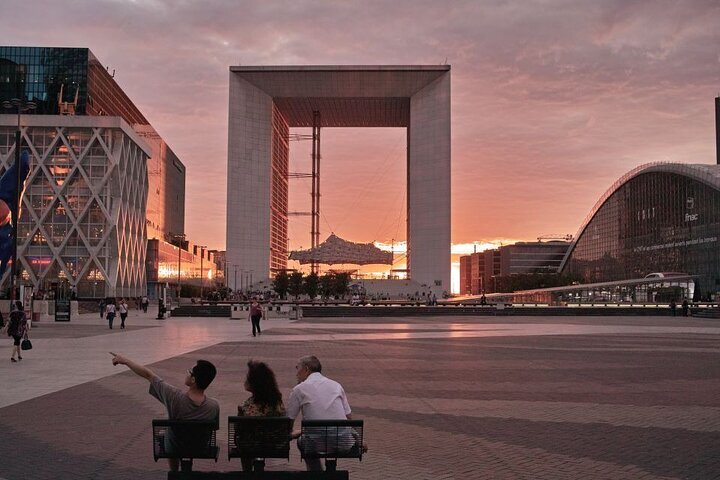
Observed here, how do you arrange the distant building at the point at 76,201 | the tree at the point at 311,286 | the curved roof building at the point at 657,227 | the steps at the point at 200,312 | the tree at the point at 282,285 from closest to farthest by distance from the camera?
the steps at the point at 200,312 → the distant building at the point at 76,201 → the curved roof building at the point at 657,227 → the tree at the point at 311,286 → the tree at the point at 282,285

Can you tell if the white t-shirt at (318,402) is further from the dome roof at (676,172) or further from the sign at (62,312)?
the dome roof at (676,172)

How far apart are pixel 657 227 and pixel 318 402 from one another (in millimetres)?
134560

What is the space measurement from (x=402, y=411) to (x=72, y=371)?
9.41m

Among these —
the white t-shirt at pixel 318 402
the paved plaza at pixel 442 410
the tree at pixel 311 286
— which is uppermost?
the tree at pixel 311 286

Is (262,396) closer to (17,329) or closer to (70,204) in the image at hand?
(17,329)

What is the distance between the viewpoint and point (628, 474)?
7.68 m

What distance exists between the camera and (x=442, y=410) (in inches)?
465

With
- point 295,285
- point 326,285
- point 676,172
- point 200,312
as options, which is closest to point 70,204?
point 200,312

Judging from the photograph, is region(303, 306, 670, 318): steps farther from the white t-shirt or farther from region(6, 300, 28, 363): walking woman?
the white t-shirt

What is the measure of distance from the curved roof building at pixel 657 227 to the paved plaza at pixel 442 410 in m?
93.4

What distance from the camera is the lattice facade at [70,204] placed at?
274ft

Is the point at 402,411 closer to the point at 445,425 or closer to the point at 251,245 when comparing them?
the point at 445,425

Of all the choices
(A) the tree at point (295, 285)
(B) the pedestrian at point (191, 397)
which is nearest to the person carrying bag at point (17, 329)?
(B) the pedestrian at point (191, 397)

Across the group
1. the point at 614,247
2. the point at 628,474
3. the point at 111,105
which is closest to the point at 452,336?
the point at 628,474
